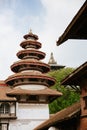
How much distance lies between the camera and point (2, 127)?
3675cm

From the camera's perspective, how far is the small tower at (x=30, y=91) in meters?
36.5

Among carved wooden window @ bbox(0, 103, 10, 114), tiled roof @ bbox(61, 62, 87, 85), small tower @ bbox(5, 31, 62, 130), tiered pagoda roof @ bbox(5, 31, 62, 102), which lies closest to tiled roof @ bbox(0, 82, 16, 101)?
carved wooden window @ bbox(0, 103, 10, 114)

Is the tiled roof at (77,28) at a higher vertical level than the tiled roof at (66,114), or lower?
higher

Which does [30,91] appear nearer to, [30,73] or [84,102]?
[30,73]

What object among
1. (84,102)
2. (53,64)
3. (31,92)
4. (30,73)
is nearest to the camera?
(84,102)

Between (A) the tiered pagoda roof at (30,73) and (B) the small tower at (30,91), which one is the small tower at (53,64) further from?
(B) the small tower at (30,91)

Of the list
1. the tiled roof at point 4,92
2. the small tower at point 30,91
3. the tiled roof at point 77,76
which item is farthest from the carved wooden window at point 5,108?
the tiled roof at point 77,76

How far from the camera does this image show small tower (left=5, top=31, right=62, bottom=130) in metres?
36.5

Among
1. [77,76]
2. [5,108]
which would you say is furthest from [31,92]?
[77,76]

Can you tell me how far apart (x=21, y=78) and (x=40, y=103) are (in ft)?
10.5

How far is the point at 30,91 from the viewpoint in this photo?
36.8 m

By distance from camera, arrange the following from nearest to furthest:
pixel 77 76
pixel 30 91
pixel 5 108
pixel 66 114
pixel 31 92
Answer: pixel 77 76
pixel 66 114
pixel 31 92
pixel 30 91
pixel 5 108

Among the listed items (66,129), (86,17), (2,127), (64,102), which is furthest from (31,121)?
(86,17)

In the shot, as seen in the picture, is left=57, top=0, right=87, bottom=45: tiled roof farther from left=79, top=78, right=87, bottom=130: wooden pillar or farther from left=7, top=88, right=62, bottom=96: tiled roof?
left=7, top=88, right=62, bottom=96: tiled roof
